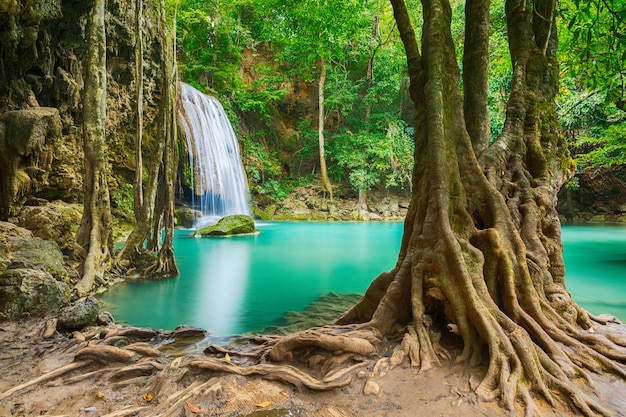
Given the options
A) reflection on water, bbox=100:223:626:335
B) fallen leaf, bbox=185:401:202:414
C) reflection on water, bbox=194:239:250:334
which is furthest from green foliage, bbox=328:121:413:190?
fallen leaf, bbox=185:401:202:414

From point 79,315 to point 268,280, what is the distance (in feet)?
14.9

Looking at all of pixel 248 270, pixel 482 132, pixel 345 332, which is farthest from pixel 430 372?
pixel 248 270

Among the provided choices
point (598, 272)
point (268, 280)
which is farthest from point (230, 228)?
point (598, 272)

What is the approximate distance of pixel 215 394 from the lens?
2330mm

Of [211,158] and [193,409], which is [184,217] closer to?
[211,158]

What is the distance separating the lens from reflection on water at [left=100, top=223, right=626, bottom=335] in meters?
5.50

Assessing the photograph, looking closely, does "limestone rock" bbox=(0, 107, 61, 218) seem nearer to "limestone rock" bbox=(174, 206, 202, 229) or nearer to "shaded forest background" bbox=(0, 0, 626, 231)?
"shaded forest background" bbox=(0, 0, 626, 231)

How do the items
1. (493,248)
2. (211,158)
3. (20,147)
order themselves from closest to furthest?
(493,248) < (20,147) < (211,158)

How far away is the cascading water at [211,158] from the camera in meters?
17.5

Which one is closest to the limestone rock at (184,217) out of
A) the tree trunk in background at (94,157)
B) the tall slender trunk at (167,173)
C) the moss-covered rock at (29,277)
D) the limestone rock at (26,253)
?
the tall slender trunk at (167,173)

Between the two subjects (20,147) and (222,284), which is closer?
(20,147)

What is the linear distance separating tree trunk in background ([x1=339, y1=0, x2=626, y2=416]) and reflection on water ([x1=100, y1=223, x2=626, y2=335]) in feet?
8.98

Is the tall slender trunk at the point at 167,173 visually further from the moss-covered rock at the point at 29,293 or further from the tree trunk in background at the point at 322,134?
the tree trunk in background at the point at 322,134

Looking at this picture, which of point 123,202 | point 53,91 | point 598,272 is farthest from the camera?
point 123,202
